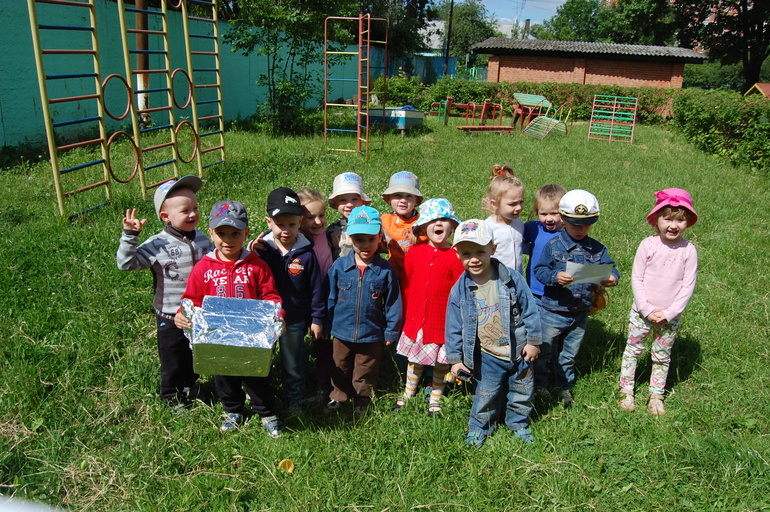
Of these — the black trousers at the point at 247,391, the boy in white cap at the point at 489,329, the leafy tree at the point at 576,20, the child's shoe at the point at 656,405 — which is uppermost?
the leafy tree at the point at 576,20

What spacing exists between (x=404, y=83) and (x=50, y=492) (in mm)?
23340

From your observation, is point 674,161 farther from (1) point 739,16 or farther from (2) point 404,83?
(1) point 739,16

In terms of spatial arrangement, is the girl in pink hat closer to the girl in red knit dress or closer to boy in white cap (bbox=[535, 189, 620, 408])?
boy in white cap (bbox=[535, 189, 620, 408])

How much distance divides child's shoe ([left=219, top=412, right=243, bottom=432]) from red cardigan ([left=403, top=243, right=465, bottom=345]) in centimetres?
119

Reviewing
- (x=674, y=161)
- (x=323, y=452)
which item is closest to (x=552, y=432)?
(x=323, y=452)

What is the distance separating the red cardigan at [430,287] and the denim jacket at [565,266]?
572 mm

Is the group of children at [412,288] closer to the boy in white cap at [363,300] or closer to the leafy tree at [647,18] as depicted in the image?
the boy in white cap at [363,300]

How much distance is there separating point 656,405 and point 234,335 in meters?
2.87

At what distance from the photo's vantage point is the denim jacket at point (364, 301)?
339 centimetres

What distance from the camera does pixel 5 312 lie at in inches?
166

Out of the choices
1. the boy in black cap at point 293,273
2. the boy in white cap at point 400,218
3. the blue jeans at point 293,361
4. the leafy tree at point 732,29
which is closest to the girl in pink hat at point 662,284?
the boy in white cap at point 400,218

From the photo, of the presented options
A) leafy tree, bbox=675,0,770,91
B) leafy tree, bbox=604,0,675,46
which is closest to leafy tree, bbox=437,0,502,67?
leafy tree, bbox=604,0,675,46

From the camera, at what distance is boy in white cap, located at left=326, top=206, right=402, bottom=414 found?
333 centimetres

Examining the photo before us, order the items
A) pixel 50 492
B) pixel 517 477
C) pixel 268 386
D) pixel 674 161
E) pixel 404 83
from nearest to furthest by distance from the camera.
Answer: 1. pixel 50 492
2. pixel 517 477
3. pixel 268 386
4. pixel 674 161
5. pixel 404 83
